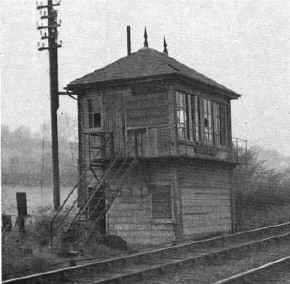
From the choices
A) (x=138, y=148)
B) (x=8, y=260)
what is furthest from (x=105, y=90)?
(x=8, y=260)

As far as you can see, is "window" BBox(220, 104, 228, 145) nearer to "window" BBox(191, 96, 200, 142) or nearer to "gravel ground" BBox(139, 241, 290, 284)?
"window" BBox(191, 96, 200, 142)

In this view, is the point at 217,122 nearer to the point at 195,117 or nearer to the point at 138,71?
the point at 195,117

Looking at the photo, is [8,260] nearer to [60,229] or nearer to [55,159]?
[60,229]

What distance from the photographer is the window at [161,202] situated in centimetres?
2342

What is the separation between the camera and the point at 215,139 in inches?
1045

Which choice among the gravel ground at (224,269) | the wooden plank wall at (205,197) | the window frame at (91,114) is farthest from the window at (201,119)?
the gravel ground at (224,269)

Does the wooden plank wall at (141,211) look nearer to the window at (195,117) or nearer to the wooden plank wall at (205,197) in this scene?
the wooden plank wall at (205,197)

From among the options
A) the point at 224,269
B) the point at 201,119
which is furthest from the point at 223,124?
the point at 224,269

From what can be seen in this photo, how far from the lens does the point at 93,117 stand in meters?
24.7

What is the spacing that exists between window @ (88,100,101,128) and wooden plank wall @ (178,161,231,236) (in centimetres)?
361

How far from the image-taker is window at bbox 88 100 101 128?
80.6ft

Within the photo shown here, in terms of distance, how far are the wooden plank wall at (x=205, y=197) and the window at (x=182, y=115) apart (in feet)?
3.80

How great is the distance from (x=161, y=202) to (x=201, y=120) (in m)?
3.77

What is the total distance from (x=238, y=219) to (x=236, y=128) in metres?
89.5
